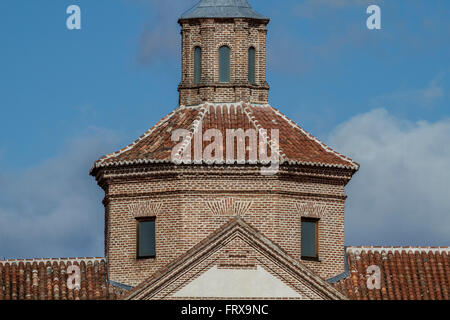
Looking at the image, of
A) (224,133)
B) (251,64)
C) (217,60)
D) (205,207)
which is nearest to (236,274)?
(205,207)

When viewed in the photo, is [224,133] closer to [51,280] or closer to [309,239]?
[309,239]

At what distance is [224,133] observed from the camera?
42.6 m

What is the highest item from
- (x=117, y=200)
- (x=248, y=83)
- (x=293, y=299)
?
(x=248, y=83)

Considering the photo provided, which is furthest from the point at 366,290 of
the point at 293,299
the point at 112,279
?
the point at 112,279

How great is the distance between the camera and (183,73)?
45.1m

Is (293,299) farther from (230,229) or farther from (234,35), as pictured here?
(234,35)

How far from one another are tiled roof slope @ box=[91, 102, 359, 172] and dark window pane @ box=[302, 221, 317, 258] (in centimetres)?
181

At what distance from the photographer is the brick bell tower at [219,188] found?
41.8m

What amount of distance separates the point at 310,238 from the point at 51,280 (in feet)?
24.5

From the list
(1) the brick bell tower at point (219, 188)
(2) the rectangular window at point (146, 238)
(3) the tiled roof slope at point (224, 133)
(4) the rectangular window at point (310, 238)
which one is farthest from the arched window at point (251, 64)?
(2) the rectangular window at point (146, 238)

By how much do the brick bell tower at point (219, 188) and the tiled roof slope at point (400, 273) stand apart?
2.16 feet

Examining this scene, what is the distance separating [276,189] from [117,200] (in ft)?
15.2

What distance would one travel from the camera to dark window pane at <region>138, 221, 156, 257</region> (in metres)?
42.2

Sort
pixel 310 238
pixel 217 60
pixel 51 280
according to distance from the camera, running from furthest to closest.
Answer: pixel 217 60, pixel 310 238, pixel 51 280
